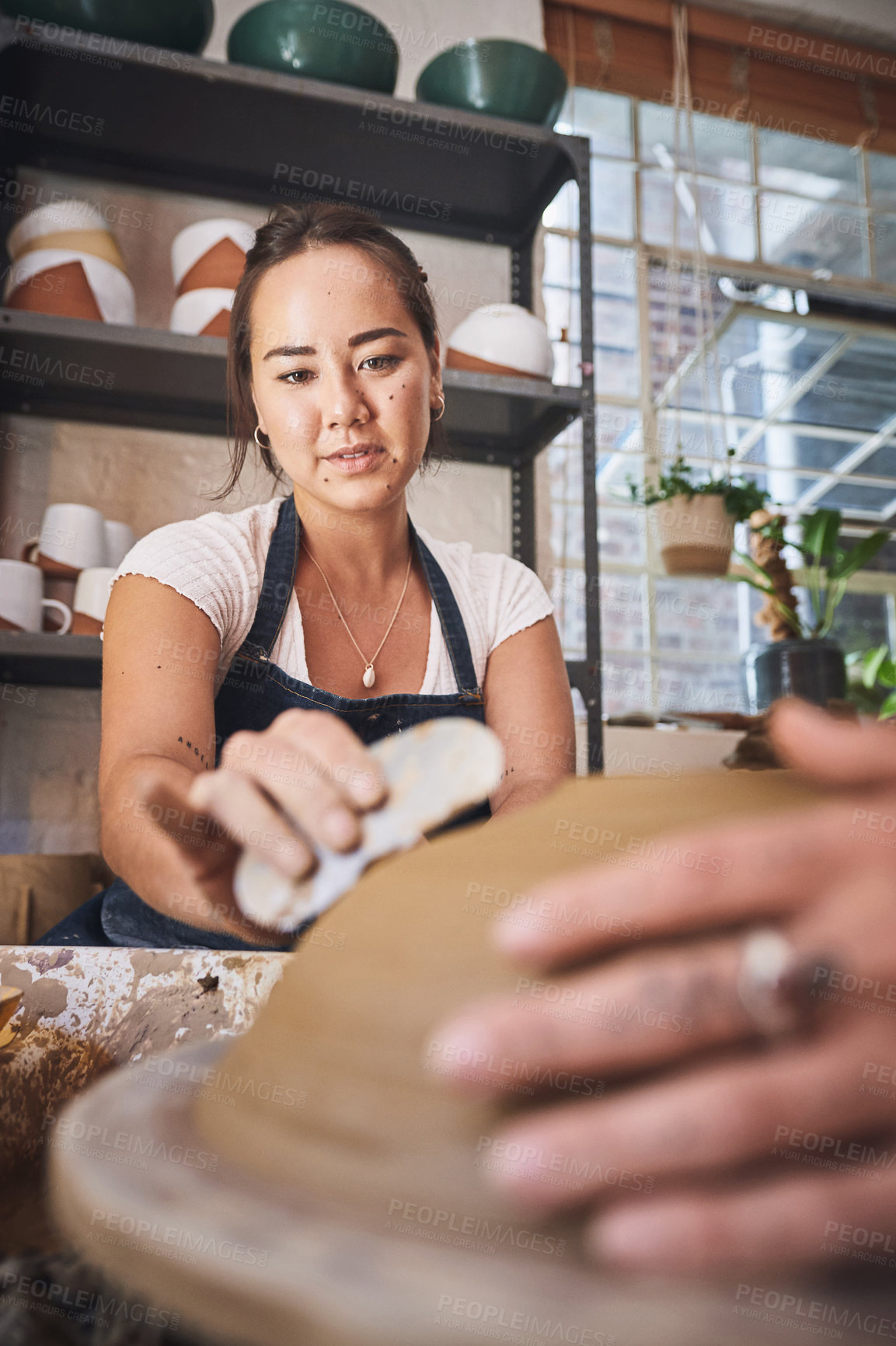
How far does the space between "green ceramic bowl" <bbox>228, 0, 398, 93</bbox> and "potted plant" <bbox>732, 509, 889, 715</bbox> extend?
3.02 feet

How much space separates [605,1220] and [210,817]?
23cm

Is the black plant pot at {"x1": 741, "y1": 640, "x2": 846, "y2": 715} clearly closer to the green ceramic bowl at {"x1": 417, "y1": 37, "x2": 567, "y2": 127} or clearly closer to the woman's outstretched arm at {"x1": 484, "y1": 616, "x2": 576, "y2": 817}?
the woman's outstretched arm at {"x1": 484, "y1": 616, "x2": 576, "y2": 817}

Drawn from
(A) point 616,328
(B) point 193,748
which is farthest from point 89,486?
(A) point 616,328

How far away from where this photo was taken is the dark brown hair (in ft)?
2.71

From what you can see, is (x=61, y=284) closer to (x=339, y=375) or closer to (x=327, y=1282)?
(x=339, y=375)

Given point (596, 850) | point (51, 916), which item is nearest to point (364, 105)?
point (51, 916)

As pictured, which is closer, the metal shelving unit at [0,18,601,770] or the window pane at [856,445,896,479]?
the metal shelving unit at [0,18,601,770]

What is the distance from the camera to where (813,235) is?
2.21 metres

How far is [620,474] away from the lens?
2.15m

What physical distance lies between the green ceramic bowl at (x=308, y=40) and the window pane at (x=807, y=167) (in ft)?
4.31

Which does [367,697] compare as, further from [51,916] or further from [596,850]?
[596,850]

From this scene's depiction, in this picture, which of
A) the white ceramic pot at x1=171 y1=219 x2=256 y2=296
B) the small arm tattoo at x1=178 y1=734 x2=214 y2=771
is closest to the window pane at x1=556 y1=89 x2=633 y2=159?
the white ceramic pot at x1=171 y1=219 x2=256 y2=296

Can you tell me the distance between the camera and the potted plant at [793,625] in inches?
59.0

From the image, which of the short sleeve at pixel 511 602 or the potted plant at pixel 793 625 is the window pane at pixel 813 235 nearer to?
the potted plant at pixel 793 625
